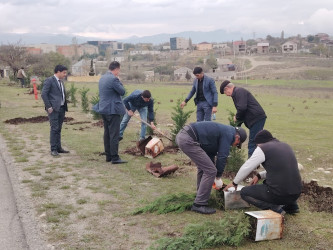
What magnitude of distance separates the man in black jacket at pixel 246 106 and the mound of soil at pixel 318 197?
1.47 meters

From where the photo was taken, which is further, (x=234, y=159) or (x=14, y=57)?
(x=14, y=57)

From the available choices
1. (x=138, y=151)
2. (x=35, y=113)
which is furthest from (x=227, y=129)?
(x=35, y=113)

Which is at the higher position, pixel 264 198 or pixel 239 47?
pixel 239 47

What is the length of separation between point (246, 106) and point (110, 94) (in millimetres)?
2975

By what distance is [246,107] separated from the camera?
725 cm

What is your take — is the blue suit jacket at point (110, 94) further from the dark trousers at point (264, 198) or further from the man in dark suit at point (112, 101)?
the dark trousers at point (264, 198)

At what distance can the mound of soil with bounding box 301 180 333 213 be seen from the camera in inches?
227

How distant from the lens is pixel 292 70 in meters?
78.9

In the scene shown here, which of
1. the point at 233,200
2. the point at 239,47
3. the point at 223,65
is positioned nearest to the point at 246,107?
the point at 233,200

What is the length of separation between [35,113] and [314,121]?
13226 mm

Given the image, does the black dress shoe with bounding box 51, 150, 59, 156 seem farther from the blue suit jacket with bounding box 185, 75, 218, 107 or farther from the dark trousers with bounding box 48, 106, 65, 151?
the blue suit jacket with bounding box 185, 75, 218, 107

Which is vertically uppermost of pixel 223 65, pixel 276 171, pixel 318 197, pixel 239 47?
pixel 239 47

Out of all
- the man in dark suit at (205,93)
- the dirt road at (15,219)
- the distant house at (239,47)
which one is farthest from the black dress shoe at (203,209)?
the distant house at (239,47)

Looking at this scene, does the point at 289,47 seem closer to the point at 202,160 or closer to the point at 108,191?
the point at 108,191
